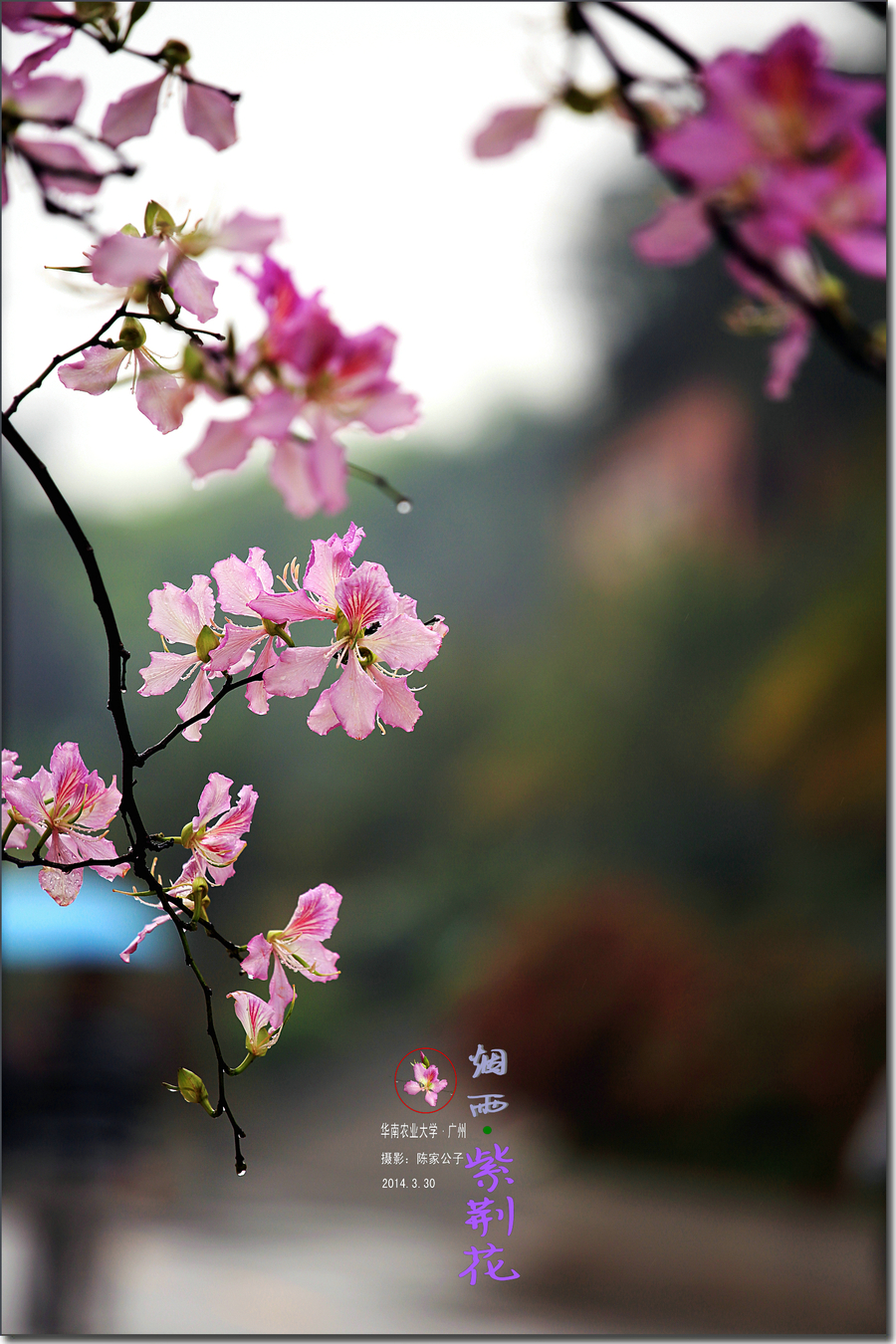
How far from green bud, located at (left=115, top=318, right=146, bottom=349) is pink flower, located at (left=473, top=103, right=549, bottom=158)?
0.16 metres

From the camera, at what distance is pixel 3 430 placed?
1.18 feet

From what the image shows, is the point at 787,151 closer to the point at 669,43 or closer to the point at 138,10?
the point at 669,43

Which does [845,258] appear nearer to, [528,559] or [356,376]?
[356,376]

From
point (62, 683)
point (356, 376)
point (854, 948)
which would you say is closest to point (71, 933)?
point (62, 683)

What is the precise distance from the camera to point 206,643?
1.47ft

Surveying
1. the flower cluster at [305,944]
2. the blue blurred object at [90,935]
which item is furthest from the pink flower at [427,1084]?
the flower cluster at [305,944]

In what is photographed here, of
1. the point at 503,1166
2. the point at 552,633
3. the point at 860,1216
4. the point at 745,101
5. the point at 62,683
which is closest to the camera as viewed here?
the point at 745,101

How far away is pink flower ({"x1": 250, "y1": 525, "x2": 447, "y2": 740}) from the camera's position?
1.29 ft

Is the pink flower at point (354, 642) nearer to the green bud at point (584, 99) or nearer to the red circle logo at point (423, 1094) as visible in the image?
the green bud at point (584, 99)

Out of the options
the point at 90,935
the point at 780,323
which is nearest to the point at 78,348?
the point at 780,323

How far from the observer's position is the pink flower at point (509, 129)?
25 cm

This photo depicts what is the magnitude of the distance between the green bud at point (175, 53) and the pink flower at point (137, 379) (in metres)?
0.09

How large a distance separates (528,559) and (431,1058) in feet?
3.03

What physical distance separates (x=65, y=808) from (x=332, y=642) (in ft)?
0.49
